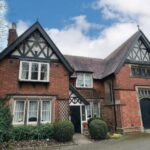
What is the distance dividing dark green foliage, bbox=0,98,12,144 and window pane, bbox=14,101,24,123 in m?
0.79

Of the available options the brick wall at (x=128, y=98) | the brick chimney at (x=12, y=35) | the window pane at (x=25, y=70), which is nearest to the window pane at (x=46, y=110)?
the window pane at (x=25, y=70)

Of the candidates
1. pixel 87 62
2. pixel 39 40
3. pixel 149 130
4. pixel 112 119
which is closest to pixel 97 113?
pixel 112 119

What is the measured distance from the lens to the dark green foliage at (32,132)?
43.2 ft

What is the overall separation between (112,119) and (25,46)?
11.4 m

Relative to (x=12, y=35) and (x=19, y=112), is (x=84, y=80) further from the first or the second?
(x=12, y=35)

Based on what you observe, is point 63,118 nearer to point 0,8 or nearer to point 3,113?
point 3,113

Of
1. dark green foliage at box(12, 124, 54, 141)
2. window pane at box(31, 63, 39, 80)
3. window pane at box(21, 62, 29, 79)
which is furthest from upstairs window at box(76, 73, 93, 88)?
dark green foliage at box(12, 124, 54, 141)

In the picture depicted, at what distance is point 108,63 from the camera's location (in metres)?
23.7

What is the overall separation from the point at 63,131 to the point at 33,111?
11.3 feet

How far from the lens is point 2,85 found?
15.0 metres

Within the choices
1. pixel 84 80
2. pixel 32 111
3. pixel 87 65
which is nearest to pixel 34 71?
pixel 32 111

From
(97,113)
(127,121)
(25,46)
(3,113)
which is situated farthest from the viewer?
(97,113)

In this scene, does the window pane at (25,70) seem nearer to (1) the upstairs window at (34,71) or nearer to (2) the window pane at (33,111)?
(1) the upstairs window at (34,71)

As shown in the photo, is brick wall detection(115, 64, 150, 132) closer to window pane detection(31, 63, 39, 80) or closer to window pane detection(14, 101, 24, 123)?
window pane detection(31, 63, 39, 80)
